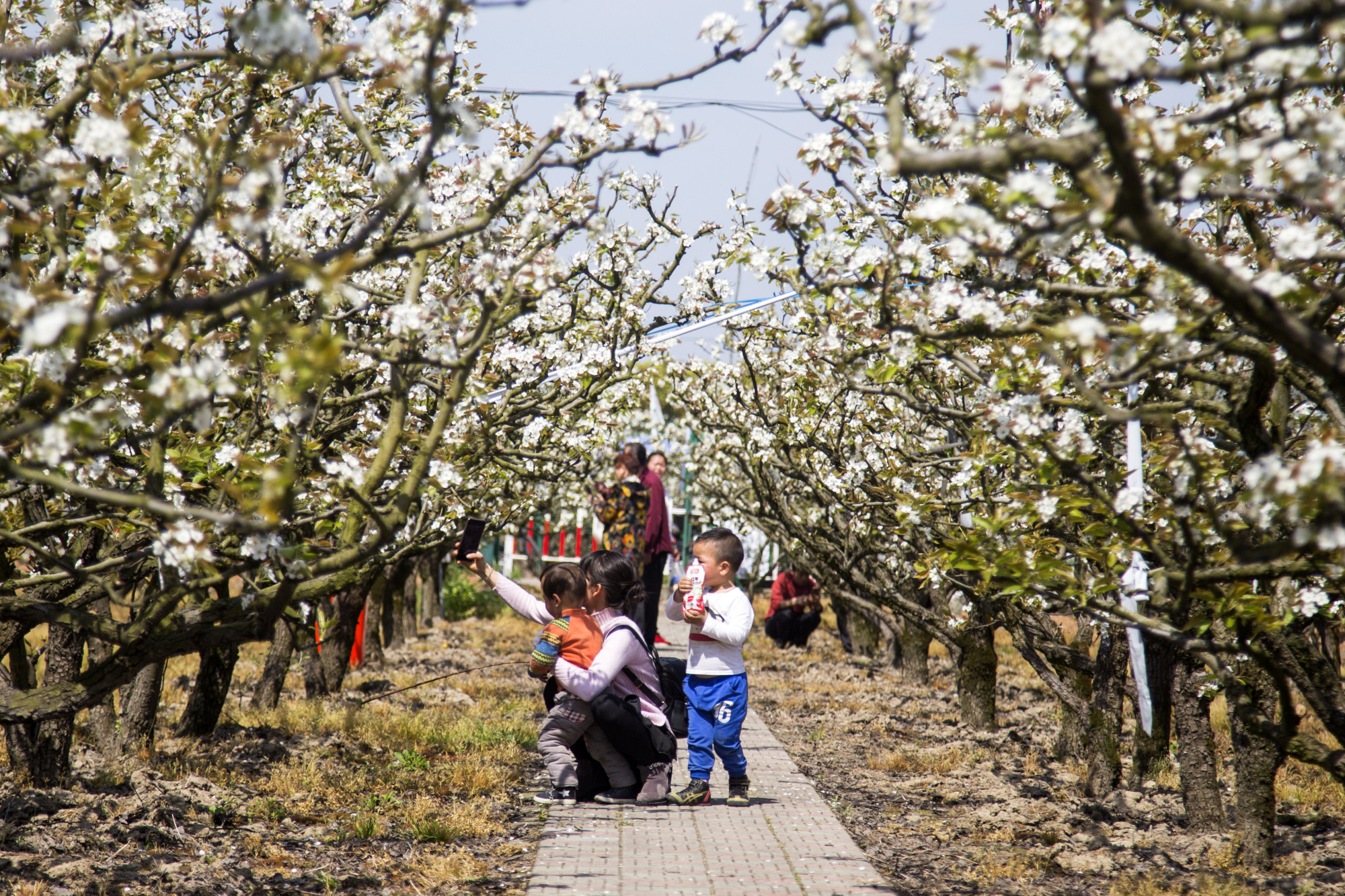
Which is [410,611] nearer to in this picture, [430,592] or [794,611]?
[430,592]

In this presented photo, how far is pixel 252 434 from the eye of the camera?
4.64 metres

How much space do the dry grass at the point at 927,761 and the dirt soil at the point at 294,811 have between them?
2.50 m


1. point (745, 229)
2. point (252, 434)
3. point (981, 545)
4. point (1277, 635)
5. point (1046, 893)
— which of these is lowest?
point (1046, 893)

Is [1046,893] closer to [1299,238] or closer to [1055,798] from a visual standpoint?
[1055,798]

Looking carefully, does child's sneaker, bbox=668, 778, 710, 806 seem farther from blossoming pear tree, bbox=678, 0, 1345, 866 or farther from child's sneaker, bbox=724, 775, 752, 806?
blossoming pear tree, bbox=678, 0, 1345, 866

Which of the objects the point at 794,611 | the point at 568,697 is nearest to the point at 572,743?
the point at 568,697

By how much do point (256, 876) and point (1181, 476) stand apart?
3897 millimetres

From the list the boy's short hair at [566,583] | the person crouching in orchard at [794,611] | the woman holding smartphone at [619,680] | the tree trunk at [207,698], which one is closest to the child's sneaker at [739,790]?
the woman holding smartphone at [619,680]

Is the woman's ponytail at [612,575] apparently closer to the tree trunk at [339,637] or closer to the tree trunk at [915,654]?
the tree trunk at [339,637]

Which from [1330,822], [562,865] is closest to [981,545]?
[562,865]

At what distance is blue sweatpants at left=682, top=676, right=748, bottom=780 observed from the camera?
600 centimetres

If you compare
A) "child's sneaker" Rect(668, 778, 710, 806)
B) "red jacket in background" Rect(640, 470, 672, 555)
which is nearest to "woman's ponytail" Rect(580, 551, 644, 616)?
"child's sneaker" Rect(668, 778, 710, 806)

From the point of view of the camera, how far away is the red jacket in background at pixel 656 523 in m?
10.5

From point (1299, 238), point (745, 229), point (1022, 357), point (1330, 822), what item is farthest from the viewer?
point (745, 229)
